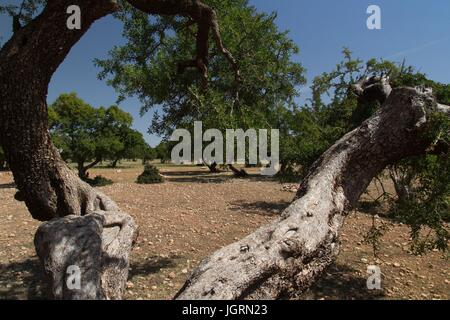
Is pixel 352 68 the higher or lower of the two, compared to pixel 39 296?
higher

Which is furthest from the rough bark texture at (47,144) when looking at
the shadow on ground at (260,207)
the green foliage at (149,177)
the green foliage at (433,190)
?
the green foliage at (149,177)

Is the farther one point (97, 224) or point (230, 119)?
point (230, 119)

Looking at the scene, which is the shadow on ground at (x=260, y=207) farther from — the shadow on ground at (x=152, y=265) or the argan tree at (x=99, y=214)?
the argan tree at (x=99, y=214)

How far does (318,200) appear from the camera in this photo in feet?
11.5

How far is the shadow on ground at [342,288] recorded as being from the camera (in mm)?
5223

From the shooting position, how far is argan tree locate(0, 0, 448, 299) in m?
3.08

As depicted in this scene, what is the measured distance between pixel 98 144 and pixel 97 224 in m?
19.3

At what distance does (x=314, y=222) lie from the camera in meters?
3.28

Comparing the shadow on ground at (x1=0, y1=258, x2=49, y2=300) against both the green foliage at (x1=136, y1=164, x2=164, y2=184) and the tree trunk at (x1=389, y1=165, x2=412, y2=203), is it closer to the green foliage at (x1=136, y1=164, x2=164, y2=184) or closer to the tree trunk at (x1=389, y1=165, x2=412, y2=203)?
the tree trunk at (x1=389, y1=165, x2=412, y2=203)
